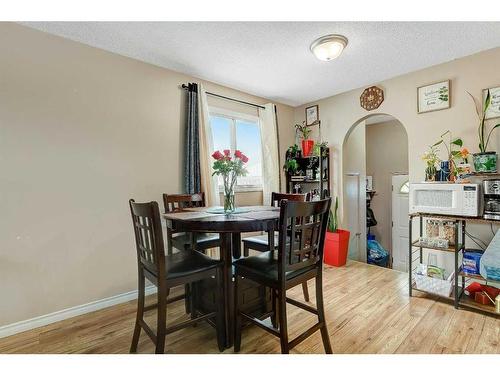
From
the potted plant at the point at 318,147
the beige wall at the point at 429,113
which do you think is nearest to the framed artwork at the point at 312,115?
the beige wall at the point at 429,113

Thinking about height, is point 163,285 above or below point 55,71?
below

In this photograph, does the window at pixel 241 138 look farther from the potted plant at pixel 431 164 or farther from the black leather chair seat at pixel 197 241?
the potted plant at pixel 431 164

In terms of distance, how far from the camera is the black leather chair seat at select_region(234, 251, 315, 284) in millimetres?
1497

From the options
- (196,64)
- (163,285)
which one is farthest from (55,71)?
(163,285)

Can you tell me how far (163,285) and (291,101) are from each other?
3.23m

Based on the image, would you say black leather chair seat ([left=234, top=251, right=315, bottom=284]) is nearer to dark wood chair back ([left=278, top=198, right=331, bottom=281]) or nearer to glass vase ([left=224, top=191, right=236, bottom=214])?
dark wood chair back ([left=278, top=198, right=331, bottom=281])

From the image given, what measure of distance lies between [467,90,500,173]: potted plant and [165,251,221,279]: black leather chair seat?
2432 millimetres

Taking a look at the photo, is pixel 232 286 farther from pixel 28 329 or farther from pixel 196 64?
pixel 196 64

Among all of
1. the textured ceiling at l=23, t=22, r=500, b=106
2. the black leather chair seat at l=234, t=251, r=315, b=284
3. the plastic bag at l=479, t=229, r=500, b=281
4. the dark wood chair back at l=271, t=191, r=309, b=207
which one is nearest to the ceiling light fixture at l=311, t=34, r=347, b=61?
the textured ceiling at l=23, t=22, r=500, b=106

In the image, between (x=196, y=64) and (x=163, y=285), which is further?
(x=196, y=64)

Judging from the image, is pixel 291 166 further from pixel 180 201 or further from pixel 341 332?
pixel 341 332

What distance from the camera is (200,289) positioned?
195 cm
